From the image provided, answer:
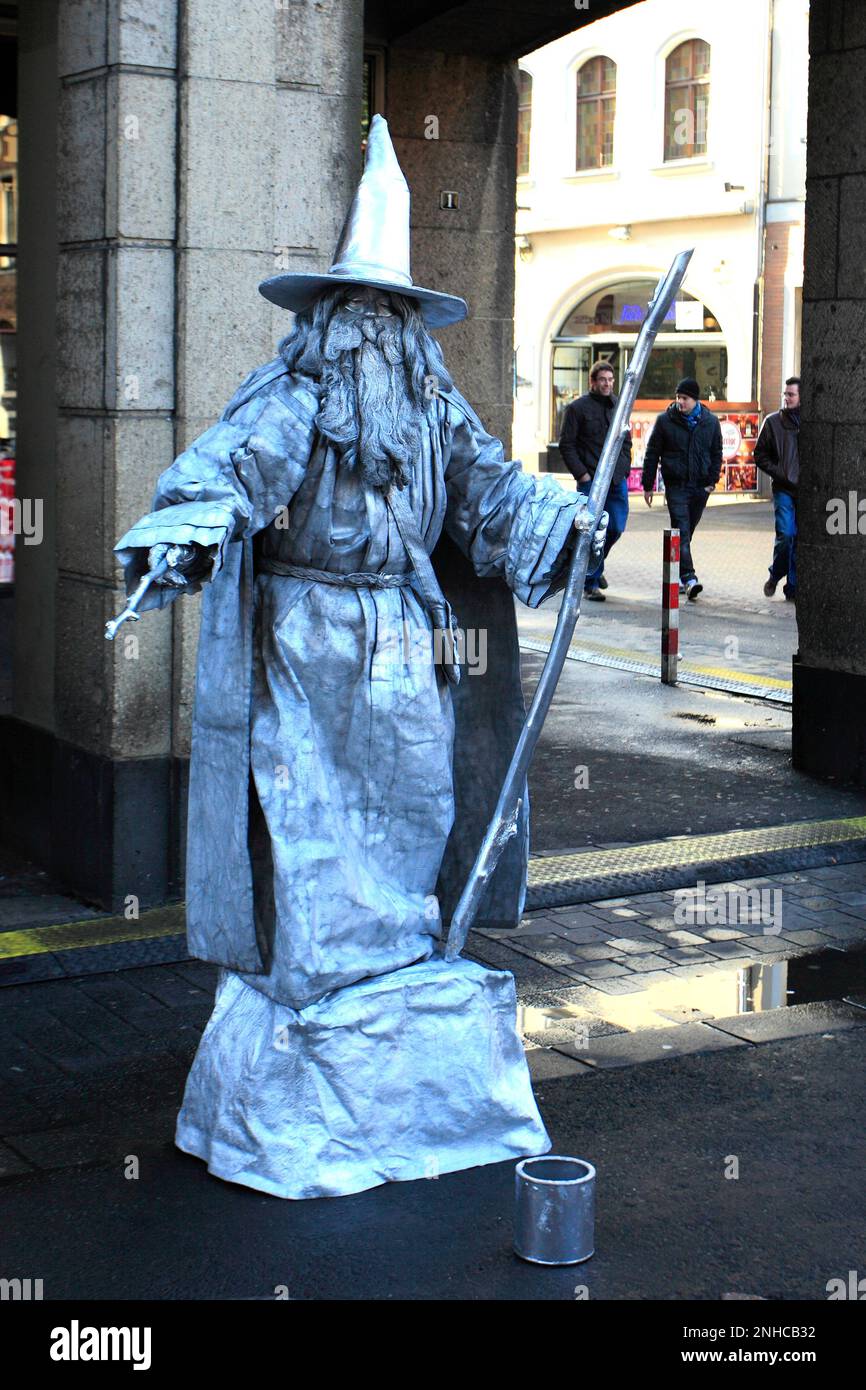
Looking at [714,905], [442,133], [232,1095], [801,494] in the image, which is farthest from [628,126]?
[232,1095]

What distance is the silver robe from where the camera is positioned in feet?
15.0

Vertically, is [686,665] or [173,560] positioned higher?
[173,560]

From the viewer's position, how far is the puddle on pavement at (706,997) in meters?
5.88

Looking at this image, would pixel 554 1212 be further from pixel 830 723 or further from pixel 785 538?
pixel 785 538

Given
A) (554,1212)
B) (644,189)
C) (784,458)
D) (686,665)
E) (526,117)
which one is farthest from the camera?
(526,117)

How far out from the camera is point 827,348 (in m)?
9.04

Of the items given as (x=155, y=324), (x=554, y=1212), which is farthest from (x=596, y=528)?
(x=155, y=324)

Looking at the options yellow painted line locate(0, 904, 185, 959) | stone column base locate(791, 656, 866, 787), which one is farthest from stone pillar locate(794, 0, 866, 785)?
yellow painted line locate(0, 904, 185, 959)

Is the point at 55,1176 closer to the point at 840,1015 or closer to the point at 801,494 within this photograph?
the point at 840,1015

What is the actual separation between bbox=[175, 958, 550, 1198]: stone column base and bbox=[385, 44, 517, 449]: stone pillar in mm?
6912

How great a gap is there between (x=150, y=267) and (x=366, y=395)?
2.42m

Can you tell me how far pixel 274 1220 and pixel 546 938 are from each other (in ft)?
8.36

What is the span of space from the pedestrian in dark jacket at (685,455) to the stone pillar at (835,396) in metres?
6.50

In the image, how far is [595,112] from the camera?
116 feet
